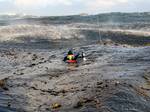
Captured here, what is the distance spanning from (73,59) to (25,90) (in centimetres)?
923

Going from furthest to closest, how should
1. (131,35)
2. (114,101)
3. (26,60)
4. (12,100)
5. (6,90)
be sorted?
1. (131,35)
2. (26,60)
3. (6,90)
4. (12,100)
5. (114,101)

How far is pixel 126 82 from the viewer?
1516cm

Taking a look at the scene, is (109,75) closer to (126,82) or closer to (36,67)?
(126,82)

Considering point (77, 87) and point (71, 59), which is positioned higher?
point (77, 87)

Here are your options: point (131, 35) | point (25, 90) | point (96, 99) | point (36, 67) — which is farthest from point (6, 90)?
point (131, 35)

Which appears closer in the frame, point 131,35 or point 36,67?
point 36,67

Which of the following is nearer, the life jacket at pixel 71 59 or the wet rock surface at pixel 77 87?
the wet rock surface at pixel 77 87

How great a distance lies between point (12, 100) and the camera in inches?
522

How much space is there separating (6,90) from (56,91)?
6.99ft

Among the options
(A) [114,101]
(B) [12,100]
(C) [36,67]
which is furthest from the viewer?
(C) [36,67]

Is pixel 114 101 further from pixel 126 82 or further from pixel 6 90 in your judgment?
pixel 6 90

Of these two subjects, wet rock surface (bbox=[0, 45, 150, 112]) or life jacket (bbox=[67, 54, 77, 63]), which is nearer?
wet rock surface (bbox=[0, 45, 150, 112])

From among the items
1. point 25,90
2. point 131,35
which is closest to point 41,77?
point 25,90

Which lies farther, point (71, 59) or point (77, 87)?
point (71, 59)
